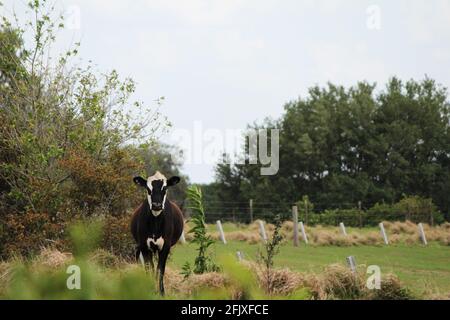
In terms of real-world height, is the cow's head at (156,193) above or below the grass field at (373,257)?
above

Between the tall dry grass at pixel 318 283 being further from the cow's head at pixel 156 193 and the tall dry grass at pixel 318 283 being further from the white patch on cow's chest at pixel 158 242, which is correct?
the cow's head at pixel 156 193

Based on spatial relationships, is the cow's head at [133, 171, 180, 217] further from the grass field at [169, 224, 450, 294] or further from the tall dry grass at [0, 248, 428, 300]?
the grass field at [169, 224, 450, 294]

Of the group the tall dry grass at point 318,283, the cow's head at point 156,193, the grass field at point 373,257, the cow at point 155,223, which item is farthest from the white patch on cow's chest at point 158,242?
the grass field at point 373,257

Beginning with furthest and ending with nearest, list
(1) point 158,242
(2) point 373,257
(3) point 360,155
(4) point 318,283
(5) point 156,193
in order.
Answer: (3) point 360,155 → (2) point 373,257 → (1) point 158,242 → (5) point 156,193 → (4) point 318,283

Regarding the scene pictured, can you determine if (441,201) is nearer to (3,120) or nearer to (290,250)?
(290,250)

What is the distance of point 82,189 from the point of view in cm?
1545

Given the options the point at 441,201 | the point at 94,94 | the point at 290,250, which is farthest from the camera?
the point at 441,201

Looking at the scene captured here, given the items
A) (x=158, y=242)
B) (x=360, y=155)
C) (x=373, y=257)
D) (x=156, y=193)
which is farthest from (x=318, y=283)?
(x=360, y=155)

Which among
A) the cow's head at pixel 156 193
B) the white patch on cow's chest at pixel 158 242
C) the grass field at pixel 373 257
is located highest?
the cow's head at pixel 156 193

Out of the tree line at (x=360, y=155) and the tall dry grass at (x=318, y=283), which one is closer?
the tall dry grass at (x=318, y=283)

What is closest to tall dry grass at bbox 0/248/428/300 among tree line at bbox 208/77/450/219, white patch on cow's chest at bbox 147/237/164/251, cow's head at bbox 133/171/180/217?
white patch on cow's chest at bbox 147/237/164/251

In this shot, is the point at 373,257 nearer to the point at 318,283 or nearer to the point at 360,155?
the point at 318,283
